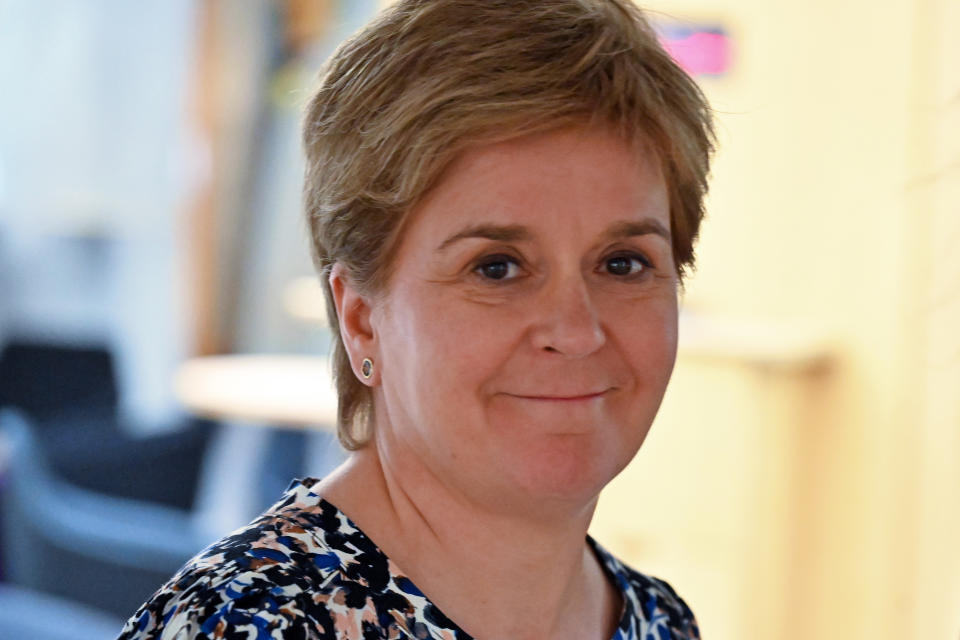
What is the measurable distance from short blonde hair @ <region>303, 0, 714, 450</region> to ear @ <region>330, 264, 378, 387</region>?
0.01 metres

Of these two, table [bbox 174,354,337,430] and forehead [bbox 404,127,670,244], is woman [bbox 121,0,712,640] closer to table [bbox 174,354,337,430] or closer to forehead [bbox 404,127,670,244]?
forehead [bbox 404,127,670,244]

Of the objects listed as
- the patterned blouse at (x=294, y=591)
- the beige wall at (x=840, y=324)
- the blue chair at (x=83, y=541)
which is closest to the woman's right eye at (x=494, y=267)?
the patterned blouse at (x=294, y=591)

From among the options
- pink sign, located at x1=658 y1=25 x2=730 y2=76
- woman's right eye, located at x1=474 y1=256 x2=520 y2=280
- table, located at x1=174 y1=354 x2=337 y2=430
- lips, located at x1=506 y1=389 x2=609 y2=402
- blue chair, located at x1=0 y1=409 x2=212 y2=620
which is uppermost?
pink sign, located at x1=658 y1=25 x2=730 y2=76

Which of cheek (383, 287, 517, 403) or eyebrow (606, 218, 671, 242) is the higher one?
eyebrow (606, 218, 671, 242)

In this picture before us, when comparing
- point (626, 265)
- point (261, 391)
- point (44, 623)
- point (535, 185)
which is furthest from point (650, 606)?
point (261, 391)

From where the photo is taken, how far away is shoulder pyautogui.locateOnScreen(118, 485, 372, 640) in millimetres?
864

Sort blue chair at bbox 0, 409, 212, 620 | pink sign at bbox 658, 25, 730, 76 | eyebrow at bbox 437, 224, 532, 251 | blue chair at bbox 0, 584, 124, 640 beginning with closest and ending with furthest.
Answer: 1. eyebrow at bbox 437, 224, 532, 251
2. blue chair at bbox 0, 584, 124, 640
3. blue chair at bbox 0, 409, 212, 620
4. pink sign at bbox 658, 25, 730, 76

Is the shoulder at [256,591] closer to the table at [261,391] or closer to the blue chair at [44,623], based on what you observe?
the blue chair at [44,623]

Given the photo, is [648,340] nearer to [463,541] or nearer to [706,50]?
[463,541]

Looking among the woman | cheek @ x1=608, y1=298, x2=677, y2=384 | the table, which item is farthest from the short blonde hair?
the table

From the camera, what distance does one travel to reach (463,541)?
3.43 feet

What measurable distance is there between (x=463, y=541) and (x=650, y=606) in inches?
12.1

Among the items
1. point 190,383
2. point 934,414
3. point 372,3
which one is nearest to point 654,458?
point 934,414

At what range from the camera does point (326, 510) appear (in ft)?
3.33
